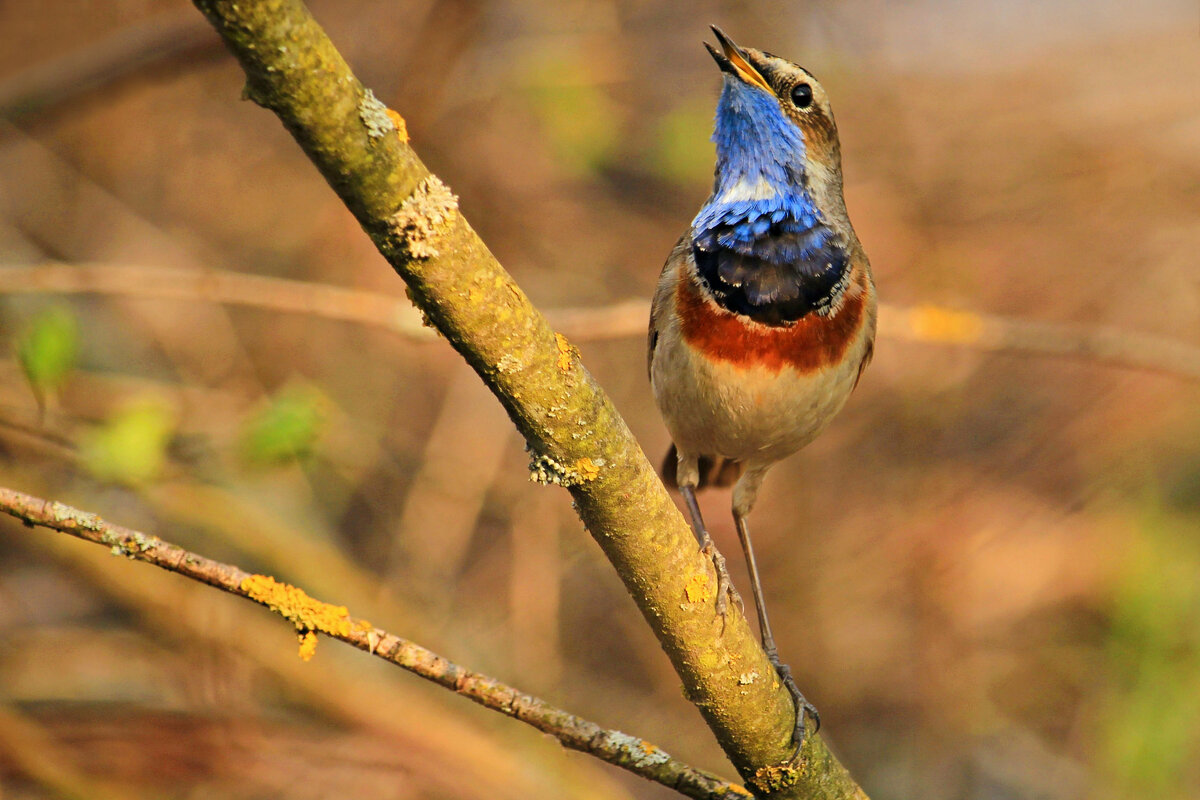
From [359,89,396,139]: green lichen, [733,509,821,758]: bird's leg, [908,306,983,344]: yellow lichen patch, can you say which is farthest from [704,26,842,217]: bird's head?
[359,89,396,139]: green lichen

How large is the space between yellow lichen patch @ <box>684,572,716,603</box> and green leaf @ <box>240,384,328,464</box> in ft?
7.37

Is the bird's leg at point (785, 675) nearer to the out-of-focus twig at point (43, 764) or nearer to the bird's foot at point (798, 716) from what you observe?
the bird's foot at point (798, 716)

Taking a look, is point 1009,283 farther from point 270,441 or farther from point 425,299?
point 425,299

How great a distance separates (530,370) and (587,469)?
25 cm

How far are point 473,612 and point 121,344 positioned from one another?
2.52 metres

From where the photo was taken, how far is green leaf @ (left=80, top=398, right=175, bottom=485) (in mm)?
4125

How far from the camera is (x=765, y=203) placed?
362cm

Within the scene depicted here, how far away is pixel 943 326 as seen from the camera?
5.04m

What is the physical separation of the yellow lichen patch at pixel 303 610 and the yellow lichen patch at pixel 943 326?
334 cm

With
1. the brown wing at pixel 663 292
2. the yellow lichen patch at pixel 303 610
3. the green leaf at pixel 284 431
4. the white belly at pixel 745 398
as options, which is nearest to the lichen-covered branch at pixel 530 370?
the yellow lichen patch at pixel 303 610

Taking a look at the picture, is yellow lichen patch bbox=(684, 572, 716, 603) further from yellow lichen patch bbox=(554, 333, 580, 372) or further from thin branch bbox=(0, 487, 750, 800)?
yellow lichen patch bbox=(554, 333, 580, 372)

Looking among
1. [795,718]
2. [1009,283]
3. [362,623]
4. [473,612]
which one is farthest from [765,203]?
[1009,283]

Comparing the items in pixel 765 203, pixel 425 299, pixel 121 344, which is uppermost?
pixel 121 344

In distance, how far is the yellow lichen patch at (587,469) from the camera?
207cm
